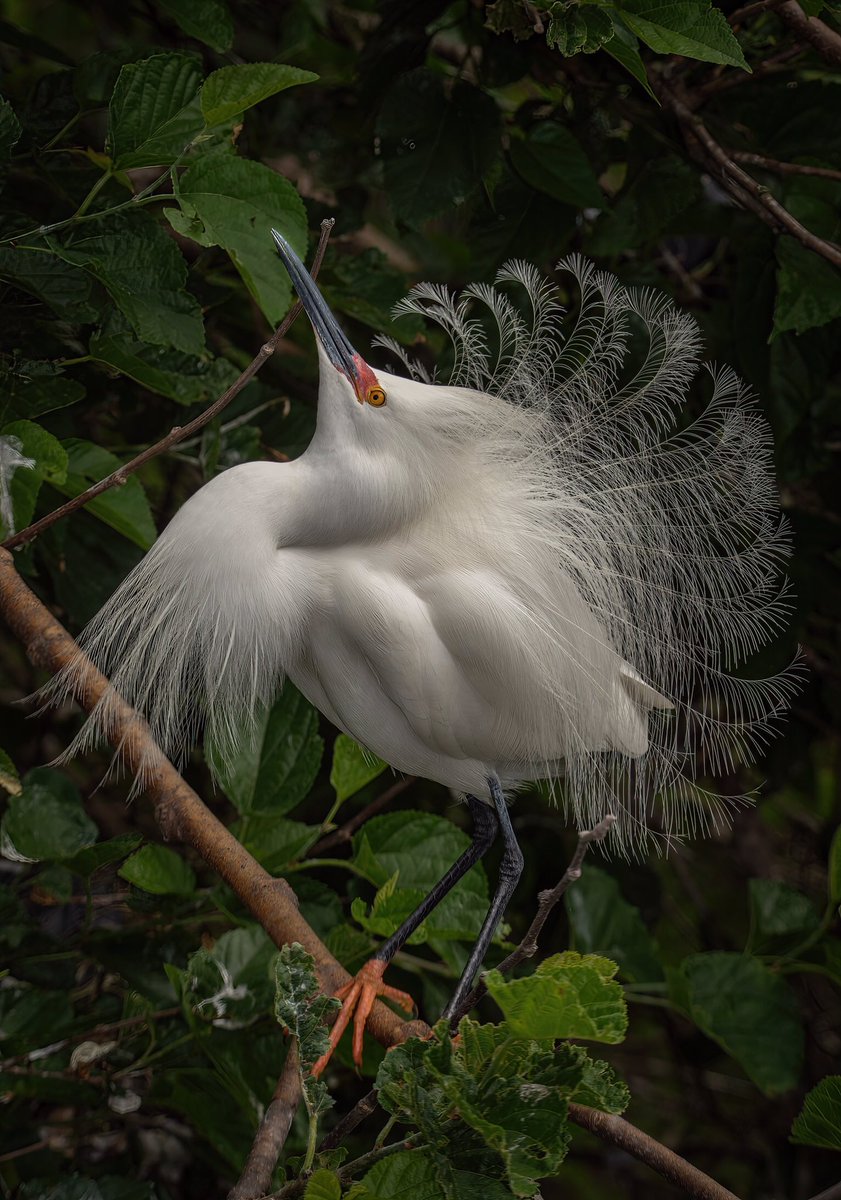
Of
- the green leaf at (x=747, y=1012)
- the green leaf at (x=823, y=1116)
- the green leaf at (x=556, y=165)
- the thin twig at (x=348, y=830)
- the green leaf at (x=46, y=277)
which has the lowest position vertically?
the thin twig at (x=348, y=830)

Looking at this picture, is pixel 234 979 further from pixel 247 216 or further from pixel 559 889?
pixel 247 216

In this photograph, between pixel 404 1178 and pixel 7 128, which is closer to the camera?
pixel 404 1178

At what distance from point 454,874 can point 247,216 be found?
2.55 feet

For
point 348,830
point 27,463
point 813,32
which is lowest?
point 348,830

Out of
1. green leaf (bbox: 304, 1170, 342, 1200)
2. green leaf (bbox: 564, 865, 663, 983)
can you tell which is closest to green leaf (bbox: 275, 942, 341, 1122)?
green leaf (bbox: 304, 1170, 342, 1200)

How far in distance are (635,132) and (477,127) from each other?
10.0 inches

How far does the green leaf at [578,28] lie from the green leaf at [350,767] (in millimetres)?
809

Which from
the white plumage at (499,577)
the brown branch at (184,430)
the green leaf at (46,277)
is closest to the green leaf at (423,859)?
the white plumage at (499,577)

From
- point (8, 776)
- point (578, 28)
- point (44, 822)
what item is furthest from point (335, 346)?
point (44, 822)

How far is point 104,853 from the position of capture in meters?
1.16

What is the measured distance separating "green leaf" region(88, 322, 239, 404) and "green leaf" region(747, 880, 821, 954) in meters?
0.99

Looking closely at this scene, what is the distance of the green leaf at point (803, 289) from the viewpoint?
137 cm

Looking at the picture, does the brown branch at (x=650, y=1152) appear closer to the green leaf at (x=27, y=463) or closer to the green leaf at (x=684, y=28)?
the green leaf at (x=27, y=463)

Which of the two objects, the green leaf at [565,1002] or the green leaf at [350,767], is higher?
the green leaf at [565,1002]
